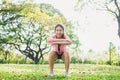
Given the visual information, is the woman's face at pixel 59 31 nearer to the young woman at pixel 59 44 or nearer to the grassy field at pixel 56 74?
the young woman at pixel 59 44

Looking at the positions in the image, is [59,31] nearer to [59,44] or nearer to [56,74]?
[59,44]

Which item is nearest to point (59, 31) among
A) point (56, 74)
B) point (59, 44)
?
point (59, 44)

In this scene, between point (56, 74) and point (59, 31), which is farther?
point (56, 74)

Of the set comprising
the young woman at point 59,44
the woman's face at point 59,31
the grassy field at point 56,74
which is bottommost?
the grassy field at point 56,74

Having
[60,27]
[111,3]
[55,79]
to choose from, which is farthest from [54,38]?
[111,3]

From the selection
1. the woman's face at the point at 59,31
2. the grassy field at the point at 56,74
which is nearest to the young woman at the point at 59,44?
the woman's face at the point at 59,31

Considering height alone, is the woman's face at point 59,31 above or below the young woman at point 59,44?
above

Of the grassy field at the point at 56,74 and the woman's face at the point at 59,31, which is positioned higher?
the woman's face at the point at 59,31

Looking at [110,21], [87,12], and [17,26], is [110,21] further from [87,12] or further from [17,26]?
[17,26]

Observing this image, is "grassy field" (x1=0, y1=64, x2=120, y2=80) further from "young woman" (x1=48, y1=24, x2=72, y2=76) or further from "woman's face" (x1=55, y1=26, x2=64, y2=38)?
"woman's face" (x1=55, y1=26, x2=64, y2=38)

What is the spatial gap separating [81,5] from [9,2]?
1651cm

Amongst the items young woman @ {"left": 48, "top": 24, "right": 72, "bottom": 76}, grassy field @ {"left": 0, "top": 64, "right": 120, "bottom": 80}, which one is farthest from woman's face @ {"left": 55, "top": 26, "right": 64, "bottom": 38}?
grassy field @ {"left": 0, "top": 64, "right": 120, "bottom": 80}

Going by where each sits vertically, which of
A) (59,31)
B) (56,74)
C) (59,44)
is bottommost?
(56,74)

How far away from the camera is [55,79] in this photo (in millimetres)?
8820
